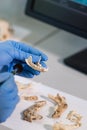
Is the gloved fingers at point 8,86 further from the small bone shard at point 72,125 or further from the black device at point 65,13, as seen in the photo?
the black device at point 65,13

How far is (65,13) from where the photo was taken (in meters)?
0.96

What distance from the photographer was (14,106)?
76 centimetres

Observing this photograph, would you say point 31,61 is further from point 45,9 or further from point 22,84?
point 45,9

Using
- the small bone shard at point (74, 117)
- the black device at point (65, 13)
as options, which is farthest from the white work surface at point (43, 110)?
the black device at point (65, 13)

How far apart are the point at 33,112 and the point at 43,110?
0.03 m

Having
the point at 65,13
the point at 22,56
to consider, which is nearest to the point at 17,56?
the point at 22,56

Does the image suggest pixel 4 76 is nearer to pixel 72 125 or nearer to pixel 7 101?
pixel 7 101

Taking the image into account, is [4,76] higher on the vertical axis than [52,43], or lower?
higher

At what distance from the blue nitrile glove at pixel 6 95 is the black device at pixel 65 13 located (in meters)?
0.25

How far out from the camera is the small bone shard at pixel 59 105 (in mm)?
771

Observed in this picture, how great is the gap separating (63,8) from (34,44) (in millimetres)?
160

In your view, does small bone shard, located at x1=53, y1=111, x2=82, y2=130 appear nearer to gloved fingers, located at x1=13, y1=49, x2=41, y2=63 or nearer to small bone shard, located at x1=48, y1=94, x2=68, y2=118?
small bone shard, located at x1=48, y1=94, x2=68, y2=118

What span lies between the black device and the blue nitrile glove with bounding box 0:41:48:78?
0.16m

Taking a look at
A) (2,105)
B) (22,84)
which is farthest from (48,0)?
(2,105)
